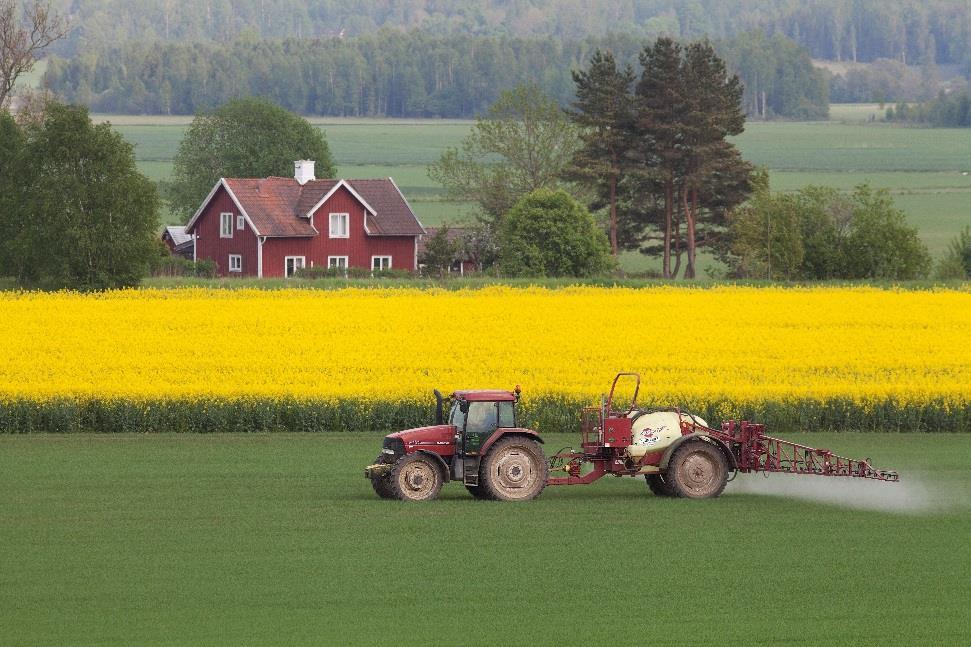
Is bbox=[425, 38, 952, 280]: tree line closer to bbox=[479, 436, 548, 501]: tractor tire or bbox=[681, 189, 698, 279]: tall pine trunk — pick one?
bbox=[681, 189, 698, 279]: tall pine trunk

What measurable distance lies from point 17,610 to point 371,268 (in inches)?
2917

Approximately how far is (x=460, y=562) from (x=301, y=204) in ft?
236

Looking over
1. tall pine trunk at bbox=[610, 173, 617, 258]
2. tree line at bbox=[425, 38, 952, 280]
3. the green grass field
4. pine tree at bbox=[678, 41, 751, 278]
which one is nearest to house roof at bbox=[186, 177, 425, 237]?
tree line at bbox=[425, 38, 952, 280]

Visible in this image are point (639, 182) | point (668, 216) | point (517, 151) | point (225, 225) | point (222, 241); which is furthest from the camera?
point (517, 151)

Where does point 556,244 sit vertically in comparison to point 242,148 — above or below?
below

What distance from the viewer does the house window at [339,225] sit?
8875 cm

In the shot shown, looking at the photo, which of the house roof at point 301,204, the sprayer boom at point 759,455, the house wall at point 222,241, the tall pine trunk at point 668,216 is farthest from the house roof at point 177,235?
the sprayer boom at point 759,455

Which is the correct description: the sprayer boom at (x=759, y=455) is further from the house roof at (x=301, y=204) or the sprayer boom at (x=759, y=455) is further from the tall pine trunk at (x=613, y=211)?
the tall pine trunk at (x=613, y=211)

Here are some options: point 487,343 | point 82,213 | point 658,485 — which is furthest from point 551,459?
point 82,213

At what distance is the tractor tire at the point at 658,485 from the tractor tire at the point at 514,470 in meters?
1.84

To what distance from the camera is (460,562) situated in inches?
728

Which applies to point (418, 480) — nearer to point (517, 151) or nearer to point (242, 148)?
point (517, 151)

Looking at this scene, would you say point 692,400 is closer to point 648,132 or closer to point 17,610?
point 17,610

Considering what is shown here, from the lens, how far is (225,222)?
90625 mm
